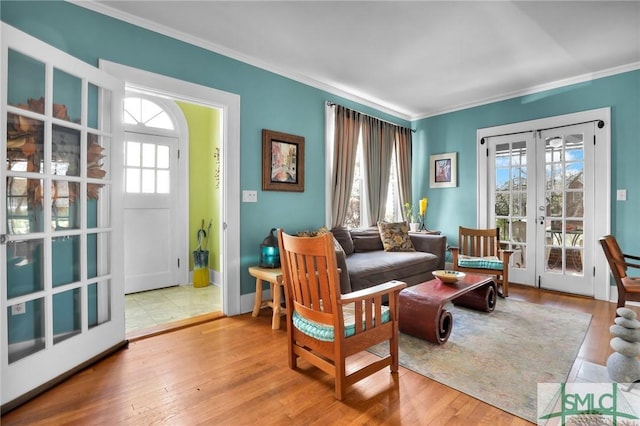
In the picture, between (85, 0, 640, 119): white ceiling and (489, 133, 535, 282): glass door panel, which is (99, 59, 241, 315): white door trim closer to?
(85, 0, 640, 119): white ceiling

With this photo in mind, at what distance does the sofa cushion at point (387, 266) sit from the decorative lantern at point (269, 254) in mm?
732

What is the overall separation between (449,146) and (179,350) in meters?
4.52

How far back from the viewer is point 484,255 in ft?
13.4

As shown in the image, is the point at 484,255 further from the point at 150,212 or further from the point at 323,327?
the point at 150,212

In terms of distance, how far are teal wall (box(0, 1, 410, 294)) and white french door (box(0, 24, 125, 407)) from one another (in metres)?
0.36

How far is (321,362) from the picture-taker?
188cm

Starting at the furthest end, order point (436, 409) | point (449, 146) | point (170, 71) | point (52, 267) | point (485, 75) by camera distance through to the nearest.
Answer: point (449, 146) < point (485, 75) < point (170, 71) < point (52, 267) < point (436, 409)

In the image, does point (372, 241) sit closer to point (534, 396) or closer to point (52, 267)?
point (534, 396)

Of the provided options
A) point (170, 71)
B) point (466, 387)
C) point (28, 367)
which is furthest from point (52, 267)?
point (466, 387)

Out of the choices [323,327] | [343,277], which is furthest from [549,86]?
[323,327]

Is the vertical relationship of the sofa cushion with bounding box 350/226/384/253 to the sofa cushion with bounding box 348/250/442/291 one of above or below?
above

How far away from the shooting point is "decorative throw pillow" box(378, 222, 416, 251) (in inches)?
167

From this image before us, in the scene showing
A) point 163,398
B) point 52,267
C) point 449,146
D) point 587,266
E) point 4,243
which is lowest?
point 163,398

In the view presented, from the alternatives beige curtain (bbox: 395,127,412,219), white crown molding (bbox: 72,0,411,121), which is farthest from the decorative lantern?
Result: beige curtain (bbox: 395,127,412,219)
